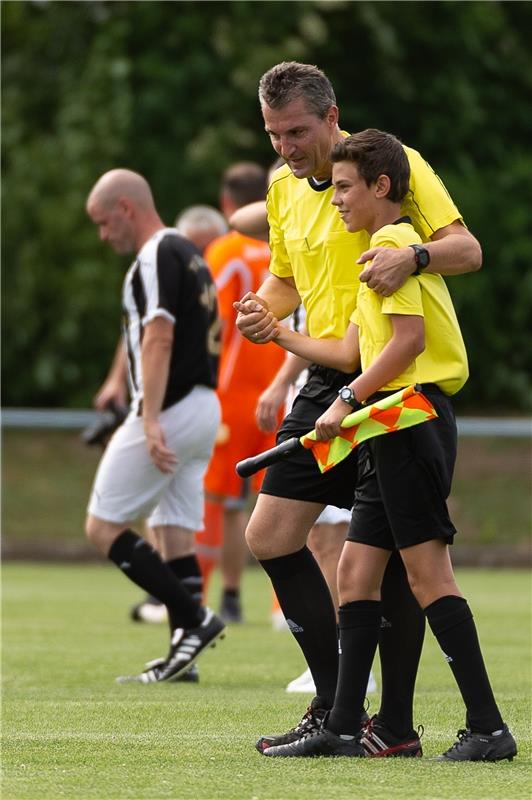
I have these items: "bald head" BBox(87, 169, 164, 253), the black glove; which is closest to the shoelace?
"bald head" BBox(87, 169, 164, 253)

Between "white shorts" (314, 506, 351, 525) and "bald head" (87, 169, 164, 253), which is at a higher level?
"bald head" (87, 169, 164, 253)

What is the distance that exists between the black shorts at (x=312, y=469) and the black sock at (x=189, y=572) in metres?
2.58

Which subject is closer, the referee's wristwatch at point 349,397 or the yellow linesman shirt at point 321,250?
the referee's wristwatch at point 349,397

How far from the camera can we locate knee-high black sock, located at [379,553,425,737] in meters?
5.02

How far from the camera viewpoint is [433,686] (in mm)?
7016

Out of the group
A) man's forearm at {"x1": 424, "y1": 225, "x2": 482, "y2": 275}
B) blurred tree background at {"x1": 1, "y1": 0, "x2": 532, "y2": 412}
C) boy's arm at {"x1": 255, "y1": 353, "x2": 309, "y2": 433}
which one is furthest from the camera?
blurred tree background at {"x1": 1, "y1": 0, "x2": 532, "y2": 412}

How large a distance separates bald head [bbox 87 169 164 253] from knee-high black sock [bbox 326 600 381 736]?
295 centimetres

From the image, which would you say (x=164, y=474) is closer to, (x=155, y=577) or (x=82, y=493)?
(x=155, y=577)

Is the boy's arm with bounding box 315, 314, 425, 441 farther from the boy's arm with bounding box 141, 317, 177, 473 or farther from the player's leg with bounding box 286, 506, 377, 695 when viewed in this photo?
the boy's arm with bounding box 141, 317, 177, 473

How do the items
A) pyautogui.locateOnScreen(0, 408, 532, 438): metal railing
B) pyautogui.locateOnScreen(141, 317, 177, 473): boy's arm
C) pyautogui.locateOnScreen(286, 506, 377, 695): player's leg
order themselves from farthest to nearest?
pyautogui.locateOnScreen(0, 408, 532, 438): metal railing, pyautogui.locateOnScreen(141, 317, 177, 473): boy's arm, pyautogui.locateOnScreen(286, 506, 377, 695): player's leg

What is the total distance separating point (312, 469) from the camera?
5.20 meters

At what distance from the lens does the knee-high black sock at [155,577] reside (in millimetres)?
7215

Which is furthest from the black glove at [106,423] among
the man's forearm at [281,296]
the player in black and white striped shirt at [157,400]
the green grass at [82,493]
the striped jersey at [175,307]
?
the green grass at [82,493]

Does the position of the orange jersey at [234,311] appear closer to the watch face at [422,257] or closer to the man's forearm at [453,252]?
the man's forearm at [453,252]
